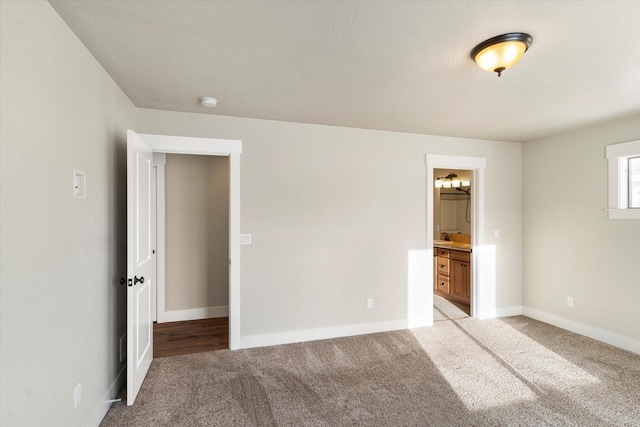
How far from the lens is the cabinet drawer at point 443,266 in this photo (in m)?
5.54

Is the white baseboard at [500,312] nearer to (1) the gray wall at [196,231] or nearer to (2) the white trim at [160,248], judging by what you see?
(1) the gray wall at [196,231]

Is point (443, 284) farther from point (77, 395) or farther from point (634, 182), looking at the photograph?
point (77, 395)

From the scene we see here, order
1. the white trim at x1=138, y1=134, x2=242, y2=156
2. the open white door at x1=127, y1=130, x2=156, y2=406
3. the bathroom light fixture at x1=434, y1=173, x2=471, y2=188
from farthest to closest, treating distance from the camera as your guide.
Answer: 1. the bathroom light fixture at x1=434, y1=173, x2=471, y2=188
2. the white trim at x1=138, y1=134, x2=242, y2=156
3. the open white door at x1=127, y1=130, x2=156, y2=406

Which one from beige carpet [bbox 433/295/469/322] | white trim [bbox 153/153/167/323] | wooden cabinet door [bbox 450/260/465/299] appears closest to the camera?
white trim [bbox 153/153/167/323]

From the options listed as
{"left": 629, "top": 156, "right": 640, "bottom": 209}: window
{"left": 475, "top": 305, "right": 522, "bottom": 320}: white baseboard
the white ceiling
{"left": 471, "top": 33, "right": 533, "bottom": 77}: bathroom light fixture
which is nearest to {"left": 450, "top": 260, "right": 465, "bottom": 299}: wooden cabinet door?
{"left": 475, "top": 305, "right": 522, "bottom": 320}: white baseboard

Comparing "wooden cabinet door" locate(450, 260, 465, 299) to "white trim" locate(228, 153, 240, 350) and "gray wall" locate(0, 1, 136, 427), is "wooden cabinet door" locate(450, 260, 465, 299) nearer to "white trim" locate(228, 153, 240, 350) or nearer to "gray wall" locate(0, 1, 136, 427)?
"white trim" locate(228, 153, 240, 350)

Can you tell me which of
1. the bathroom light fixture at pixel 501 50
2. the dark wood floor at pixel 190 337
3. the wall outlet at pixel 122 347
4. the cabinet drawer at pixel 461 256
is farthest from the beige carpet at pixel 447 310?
the wall outlet at pixel 122 347

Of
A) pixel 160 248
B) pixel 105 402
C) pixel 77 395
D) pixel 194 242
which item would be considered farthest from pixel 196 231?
pixel 77 395

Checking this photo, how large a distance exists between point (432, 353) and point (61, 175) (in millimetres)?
3377

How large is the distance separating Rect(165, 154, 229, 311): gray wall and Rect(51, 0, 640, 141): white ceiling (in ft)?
4.53

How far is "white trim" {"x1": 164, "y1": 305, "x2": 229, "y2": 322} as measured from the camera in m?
4.32

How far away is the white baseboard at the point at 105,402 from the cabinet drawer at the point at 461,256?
461cm

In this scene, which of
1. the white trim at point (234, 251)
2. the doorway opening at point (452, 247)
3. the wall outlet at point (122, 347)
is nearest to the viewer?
the wall outlet at point (122, 347)

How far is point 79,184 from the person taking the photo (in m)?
1.94
